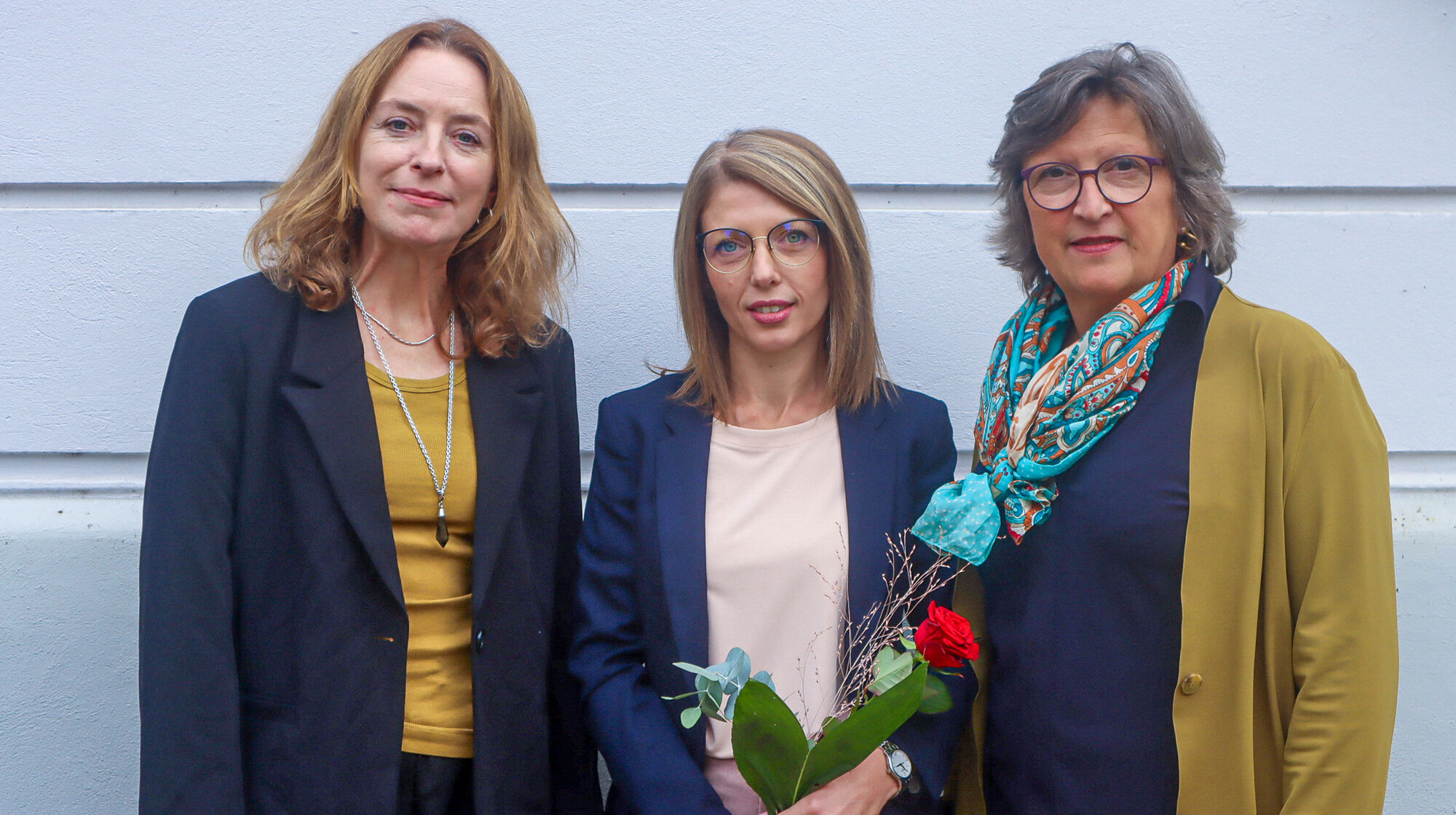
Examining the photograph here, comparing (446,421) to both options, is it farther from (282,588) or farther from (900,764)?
(900,764)

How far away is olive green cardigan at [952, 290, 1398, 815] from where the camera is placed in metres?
1.55

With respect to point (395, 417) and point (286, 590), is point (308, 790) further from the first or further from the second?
point (395, 417)

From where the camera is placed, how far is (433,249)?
83.7 inches

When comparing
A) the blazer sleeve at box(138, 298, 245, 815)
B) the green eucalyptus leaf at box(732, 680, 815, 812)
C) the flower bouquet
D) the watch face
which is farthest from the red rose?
the blazer sleeve at box(138, 298, 245, 815)

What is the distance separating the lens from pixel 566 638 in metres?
2.25

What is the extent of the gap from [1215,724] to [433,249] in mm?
1854

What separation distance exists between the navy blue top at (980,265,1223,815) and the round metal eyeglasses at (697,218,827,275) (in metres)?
0.74

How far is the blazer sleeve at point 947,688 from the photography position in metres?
1.91

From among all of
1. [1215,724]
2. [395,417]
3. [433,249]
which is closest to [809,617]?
[1215,724]

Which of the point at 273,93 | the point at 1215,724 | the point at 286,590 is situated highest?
the point at 273,93

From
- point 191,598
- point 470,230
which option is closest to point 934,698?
point 191,598

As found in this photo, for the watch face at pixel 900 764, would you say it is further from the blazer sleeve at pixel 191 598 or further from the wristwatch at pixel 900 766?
the blazer sleeve at pixel 191 598

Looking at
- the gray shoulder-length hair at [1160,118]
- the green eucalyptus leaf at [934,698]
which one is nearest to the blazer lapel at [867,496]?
the green eucalyptus leaf at [934,698]

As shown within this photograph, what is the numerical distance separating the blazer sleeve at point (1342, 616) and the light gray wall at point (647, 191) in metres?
1.34
